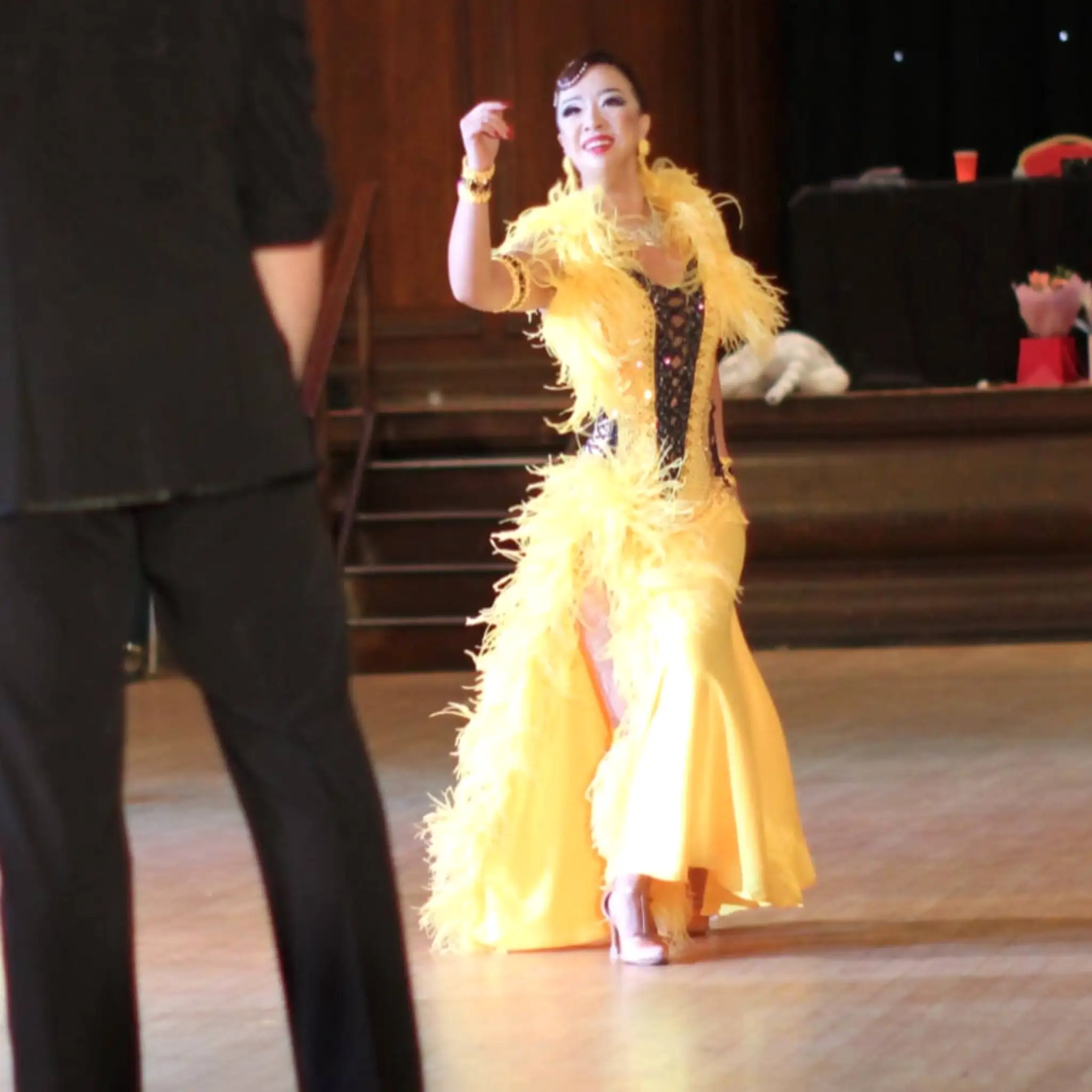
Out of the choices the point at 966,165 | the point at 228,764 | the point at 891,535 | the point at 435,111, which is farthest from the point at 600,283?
the point at 435,111

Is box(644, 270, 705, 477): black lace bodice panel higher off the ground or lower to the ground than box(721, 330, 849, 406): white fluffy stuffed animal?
higher

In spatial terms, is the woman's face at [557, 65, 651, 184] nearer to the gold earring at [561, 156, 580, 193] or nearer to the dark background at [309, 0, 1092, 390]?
the gold earring at [561, 156, 580, 193]

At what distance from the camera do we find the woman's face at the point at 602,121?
3.77 meters

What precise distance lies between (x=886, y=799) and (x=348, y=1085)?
334cm

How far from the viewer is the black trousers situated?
1.84 metres

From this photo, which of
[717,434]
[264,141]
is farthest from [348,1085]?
[717,434]

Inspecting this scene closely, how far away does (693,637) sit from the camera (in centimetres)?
360

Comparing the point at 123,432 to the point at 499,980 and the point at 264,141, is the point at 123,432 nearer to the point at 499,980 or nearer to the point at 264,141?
the point at 264,141

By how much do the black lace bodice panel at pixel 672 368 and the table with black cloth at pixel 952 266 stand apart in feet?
17.8

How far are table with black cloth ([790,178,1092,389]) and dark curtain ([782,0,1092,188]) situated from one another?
1.94m

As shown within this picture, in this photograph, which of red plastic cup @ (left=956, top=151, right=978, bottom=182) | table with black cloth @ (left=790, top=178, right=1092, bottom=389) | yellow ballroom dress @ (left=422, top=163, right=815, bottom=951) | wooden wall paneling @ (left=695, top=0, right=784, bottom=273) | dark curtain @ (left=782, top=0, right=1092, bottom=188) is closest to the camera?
yellow ballroom dress @ (left=422, top=163, right=815, bottom=951)

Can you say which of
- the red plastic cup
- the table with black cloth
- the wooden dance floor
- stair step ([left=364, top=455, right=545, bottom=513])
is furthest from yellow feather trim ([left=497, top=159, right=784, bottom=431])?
the red plastic cup

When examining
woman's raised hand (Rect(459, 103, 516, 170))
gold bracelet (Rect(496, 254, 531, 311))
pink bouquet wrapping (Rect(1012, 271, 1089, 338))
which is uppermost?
woman's raised hand (Rect(459, 103, 516, 170))

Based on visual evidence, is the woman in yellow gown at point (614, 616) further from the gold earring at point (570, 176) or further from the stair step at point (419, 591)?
the stair step at point (419, 591)
